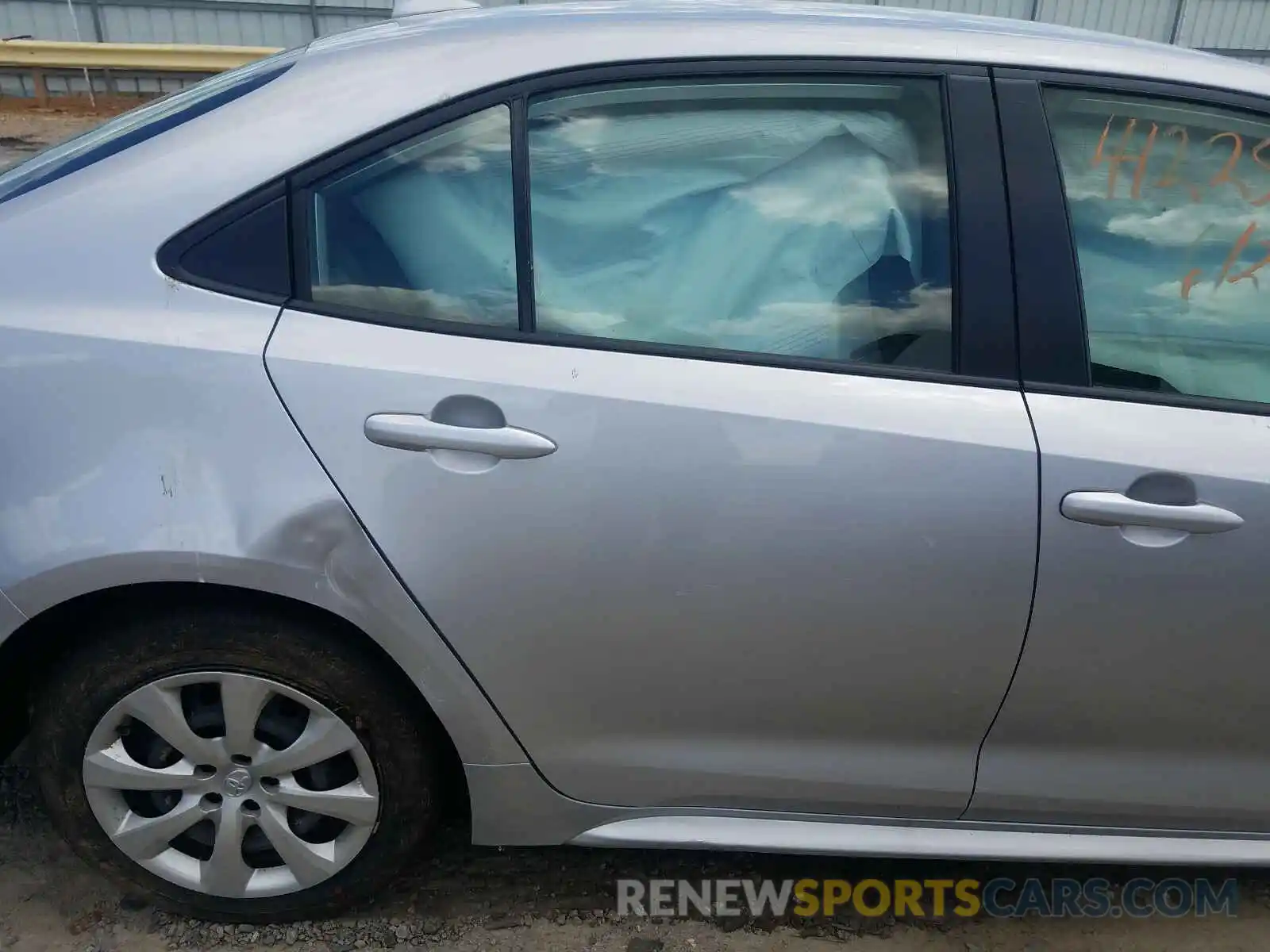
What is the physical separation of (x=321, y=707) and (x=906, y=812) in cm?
106

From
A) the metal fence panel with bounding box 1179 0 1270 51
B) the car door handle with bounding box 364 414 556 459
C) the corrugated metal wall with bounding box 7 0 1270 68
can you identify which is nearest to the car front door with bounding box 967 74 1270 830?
the car door handle with bounding box 364 414 556 459

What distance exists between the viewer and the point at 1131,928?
2.11m

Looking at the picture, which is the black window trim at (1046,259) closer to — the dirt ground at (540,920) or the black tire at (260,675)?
the dirt ground at (540,920)

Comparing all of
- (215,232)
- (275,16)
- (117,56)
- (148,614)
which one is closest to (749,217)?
(215,232)

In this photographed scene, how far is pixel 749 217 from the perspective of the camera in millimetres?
1798

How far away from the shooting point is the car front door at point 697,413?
5.35 ft

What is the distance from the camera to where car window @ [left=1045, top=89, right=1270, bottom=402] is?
1.77 meters

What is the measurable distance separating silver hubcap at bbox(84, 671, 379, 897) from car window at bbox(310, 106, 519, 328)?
0.69 m

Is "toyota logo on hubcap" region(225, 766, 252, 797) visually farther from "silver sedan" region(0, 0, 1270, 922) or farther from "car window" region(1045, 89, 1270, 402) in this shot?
"car window" region(1045, 89, 1270, 402)

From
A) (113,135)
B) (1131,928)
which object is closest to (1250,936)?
(1131,928)

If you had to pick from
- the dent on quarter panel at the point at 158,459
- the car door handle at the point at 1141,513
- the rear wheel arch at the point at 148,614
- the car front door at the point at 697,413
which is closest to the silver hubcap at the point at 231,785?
the rear wheel arch at the point at 148,614

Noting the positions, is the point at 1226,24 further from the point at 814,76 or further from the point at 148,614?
the point at 148,614

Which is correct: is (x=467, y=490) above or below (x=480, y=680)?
above

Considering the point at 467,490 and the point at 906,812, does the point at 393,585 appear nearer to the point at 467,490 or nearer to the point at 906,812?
the point at 467,490
